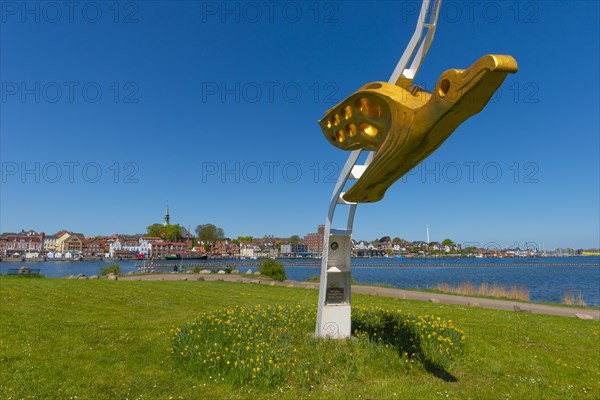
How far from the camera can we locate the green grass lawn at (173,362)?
6.97 metres

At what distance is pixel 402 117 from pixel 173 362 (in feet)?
23.0

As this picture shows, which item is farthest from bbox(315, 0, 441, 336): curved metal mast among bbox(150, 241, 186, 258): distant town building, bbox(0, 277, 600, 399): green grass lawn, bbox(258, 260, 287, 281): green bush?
bbox(150, 241, 186, 258): distant town building

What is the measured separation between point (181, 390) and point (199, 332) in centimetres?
250

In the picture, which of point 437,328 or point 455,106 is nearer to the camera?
point 455,106

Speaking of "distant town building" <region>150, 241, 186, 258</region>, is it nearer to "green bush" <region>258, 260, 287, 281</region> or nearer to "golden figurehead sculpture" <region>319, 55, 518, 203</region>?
"green bush" <region>258, 260, 287, 281</region>

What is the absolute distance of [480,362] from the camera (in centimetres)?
901

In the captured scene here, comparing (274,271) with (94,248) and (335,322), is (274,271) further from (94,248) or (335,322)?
(94,248)

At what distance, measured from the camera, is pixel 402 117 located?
247 inches

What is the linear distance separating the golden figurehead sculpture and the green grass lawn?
3986 millimetres

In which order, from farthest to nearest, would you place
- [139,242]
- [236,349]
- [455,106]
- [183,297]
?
[139,242] → [183,297] → [236,349] → [455,106]

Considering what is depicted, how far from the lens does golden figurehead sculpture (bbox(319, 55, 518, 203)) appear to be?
479 centimetres

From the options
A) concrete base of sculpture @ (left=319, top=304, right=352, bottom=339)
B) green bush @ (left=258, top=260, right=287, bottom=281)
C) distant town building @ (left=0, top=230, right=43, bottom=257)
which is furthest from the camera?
distant town building @ (left=0, top=230, right=43, bottom=257)

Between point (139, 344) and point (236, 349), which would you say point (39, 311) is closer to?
point (139, 344)


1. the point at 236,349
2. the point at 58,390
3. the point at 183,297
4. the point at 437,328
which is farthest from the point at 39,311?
the point at 437,328
